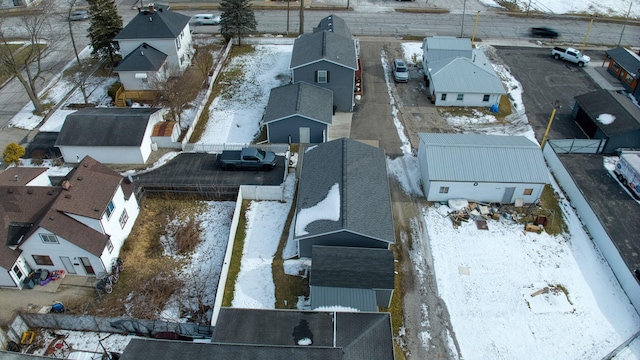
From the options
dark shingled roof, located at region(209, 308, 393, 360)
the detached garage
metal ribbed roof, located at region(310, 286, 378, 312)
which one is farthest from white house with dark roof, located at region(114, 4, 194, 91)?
metal ribbed roof, located at region(310, 286, 378, 312)

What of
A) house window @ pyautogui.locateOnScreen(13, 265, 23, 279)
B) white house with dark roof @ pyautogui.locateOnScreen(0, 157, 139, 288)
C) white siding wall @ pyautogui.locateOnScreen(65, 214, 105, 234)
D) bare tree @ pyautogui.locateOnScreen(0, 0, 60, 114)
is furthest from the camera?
bare tree @ pyautogui.locateOnScreen(0, 0, 60, 114)

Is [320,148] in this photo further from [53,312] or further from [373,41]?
[373,41]

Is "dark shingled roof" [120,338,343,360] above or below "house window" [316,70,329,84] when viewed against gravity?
below

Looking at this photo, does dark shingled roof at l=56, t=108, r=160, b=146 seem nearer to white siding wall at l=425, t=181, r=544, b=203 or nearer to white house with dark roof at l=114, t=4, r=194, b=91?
white house with dark roof at l=114, t=4, r=194, b=91

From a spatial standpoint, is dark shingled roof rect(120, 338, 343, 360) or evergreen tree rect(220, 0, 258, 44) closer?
dark shingled roof rect(120, 338, 343, 360)

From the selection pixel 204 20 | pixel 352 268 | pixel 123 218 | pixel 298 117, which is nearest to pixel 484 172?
pixel 352 268

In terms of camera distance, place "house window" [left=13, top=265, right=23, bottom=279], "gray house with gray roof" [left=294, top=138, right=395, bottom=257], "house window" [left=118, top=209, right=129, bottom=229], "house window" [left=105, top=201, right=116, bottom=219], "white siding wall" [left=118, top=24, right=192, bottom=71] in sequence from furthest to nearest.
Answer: "white siding wall" [left=118, top=24, right=192, bottom=71], "house window" [left=118, top=209, right=129, bottom=229], "house window" [left=105, top=201, right=116, bottom=219], "gray house with gray roof" [left=294, top=138, right=395, bottom=257], "house window" [left=13, top=265, right=23, bottom=279]
